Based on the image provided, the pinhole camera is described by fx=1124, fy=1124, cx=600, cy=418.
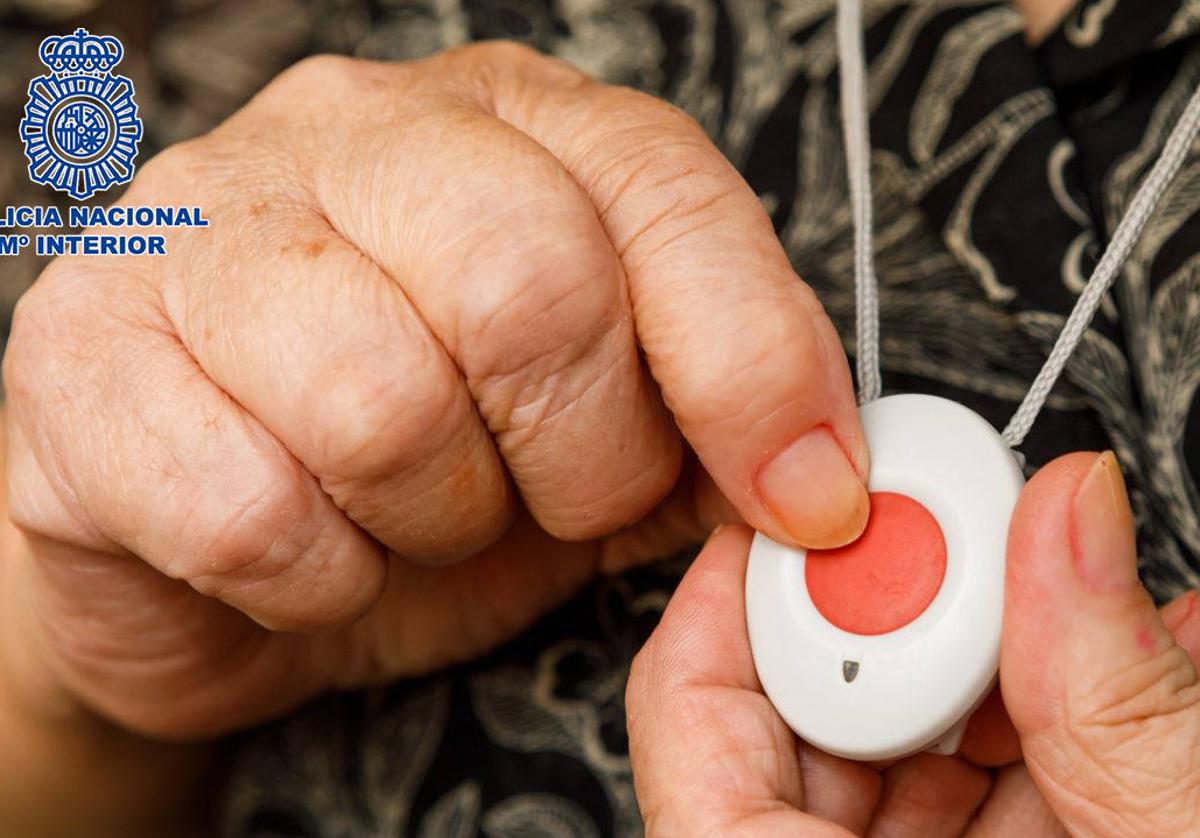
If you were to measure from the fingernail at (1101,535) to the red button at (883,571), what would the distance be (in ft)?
0.23

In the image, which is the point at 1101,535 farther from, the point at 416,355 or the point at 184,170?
the point at 184,170

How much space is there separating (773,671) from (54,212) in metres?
0.72

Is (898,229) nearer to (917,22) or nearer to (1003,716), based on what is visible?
(917,22)

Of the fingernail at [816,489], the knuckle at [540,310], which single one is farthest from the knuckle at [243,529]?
the fingernail at [816,489]

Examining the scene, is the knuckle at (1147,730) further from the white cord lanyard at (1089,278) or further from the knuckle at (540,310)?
the knuckle at (540,310)

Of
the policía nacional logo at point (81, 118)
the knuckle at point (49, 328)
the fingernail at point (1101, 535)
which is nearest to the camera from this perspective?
the fingernail at point (1101, 535)

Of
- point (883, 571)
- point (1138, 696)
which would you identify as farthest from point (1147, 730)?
point (883, 571)

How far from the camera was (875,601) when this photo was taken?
489 mm

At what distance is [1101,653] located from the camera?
420mm

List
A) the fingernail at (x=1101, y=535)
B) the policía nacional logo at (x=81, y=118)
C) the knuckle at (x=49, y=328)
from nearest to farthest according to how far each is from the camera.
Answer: the fingernail at (x=1101, y=535) < the knuckle at (x=49, y=328) < the policía nacional logo at (x=81, y=118)

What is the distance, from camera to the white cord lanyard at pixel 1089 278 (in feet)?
1.67

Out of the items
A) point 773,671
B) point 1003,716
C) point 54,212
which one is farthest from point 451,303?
point 54,212

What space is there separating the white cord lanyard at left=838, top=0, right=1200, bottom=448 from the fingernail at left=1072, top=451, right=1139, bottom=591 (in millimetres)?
99

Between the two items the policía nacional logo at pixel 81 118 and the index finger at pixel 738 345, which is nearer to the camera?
the index finger at pixel 738 345
